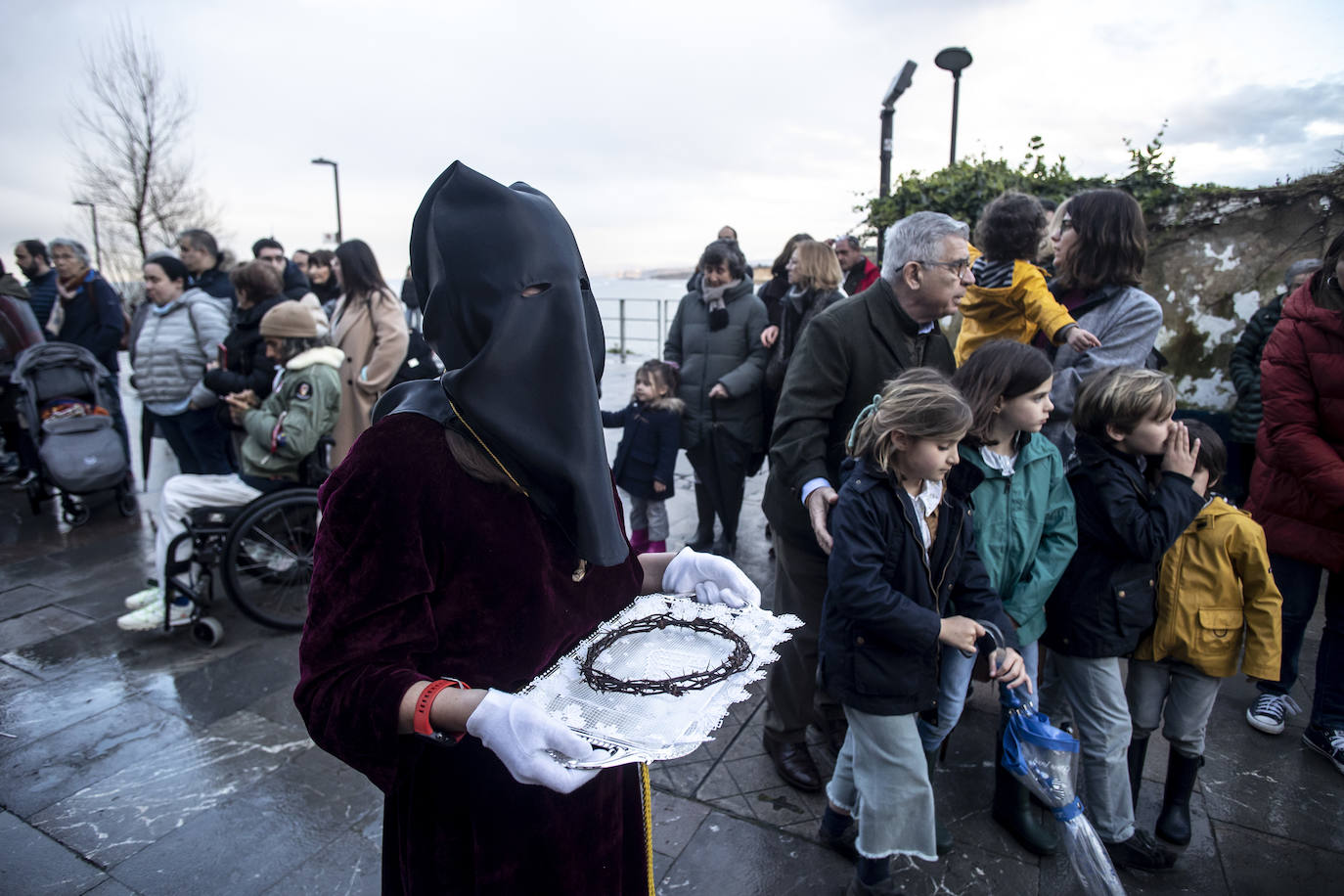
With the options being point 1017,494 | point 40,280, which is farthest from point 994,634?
point 40,280

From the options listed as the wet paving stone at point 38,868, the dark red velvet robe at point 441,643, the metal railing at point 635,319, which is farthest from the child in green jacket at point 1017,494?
A: the metal railing at point 635,319

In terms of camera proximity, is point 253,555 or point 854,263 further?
point 854,263

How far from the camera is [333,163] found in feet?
68.8

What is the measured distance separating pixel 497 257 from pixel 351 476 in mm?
417

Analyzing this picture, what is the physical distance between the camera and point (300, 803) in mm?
2832

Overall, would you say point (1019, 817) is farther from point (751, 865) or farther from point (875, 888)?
point (751, 865)

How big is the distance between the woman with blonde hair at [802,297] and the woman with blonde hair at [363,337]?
94.9 inches

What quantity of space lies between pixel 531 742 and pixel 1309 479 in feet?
10.8

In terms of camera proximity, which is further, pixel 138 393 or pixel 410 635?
pixel 138 393

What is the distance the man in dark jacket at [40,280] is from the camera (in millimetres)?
6996

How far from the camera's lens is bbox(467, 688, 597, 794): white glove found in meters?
1.06

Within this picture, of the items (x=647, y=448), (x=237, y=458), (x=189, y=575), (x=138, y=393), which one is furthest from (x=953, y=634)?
(x=138, y=393)

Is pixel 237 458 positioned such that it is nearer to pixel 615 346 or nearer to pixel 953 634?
pixel 953 634

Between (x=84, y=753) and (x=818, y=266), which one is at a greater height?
(x=818, y=266)
